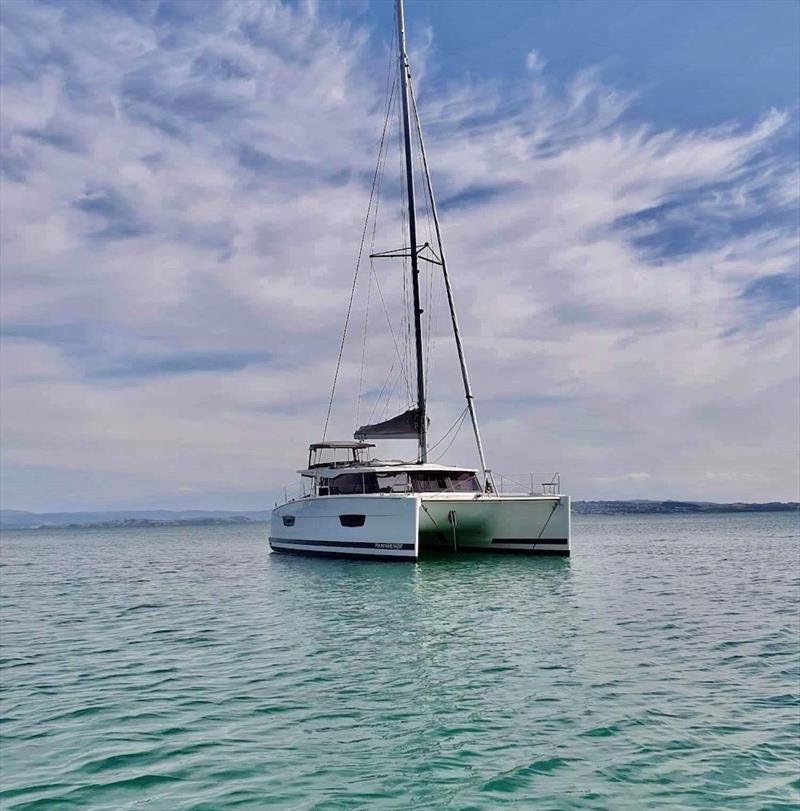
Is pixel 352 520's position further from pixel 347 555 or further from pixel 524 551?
pixel 524 551

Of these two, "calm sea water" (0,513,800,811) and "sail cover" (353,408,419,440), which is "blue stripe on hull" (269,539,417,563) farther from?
"calm sea water" (0,513,800,811)

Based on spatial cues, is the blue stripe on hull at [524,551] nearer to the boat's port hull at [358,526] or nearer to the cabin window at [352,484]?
the boat's port hull at [358,526]

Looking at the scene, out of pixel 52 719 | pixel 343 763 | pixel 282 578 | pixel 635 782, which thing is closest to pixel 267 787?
pixel 343 763

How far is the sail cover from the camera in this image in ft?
89.7

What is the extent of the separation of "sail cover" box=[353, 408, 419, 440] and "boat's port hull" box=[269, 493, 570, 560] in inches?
136

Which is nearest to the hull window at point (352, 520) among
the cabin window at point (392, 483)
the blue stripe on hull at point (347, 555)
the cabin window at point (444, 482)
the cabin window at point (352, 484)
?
the cabin window at point (352, 484)

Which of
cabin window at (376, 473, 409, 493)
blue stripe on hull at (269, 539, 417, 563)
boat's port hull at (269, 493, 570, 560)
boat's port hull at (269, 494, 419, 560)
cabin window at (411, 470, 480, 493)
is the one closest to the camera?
boat's port hull at (269, 494, 419, 560)

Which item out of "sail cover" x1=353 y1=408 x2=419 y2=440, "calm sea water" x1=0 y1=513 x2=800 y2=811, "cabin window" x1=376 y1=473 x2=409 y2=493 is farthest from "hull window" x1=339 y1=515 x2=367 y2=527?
"calm sea water" x1=0 y1=513 x2=800 y2=811

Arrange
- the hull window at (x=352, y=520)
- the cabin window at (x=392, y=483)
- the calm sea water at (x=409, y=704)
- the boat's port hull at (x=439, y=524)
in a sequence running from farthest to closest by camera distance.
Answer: the cabin window at (x=392, y=483) → the hull window at (x=352, y=520) → the boat's port hull at (x=439, y=524) → the calm sea water at (x=409, y=704)

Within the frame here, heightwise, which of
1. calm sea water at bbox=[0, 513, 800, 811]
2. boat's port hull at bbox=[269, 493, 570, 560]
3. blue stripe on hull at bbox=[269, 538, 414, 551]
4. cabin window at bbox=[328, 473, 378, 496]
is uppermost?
cabin window at bbox=[328, 473, 378, 496]

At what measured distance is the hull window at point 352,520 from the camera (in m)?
24.7

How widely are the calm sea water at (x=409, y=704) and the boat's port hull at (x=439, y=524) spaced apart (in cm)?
640

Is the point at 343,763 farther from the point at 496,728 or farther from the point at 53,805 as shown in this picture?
the point at 53,805

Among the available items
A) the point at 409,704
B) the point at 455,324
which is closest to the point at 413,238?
the point at 455,324
